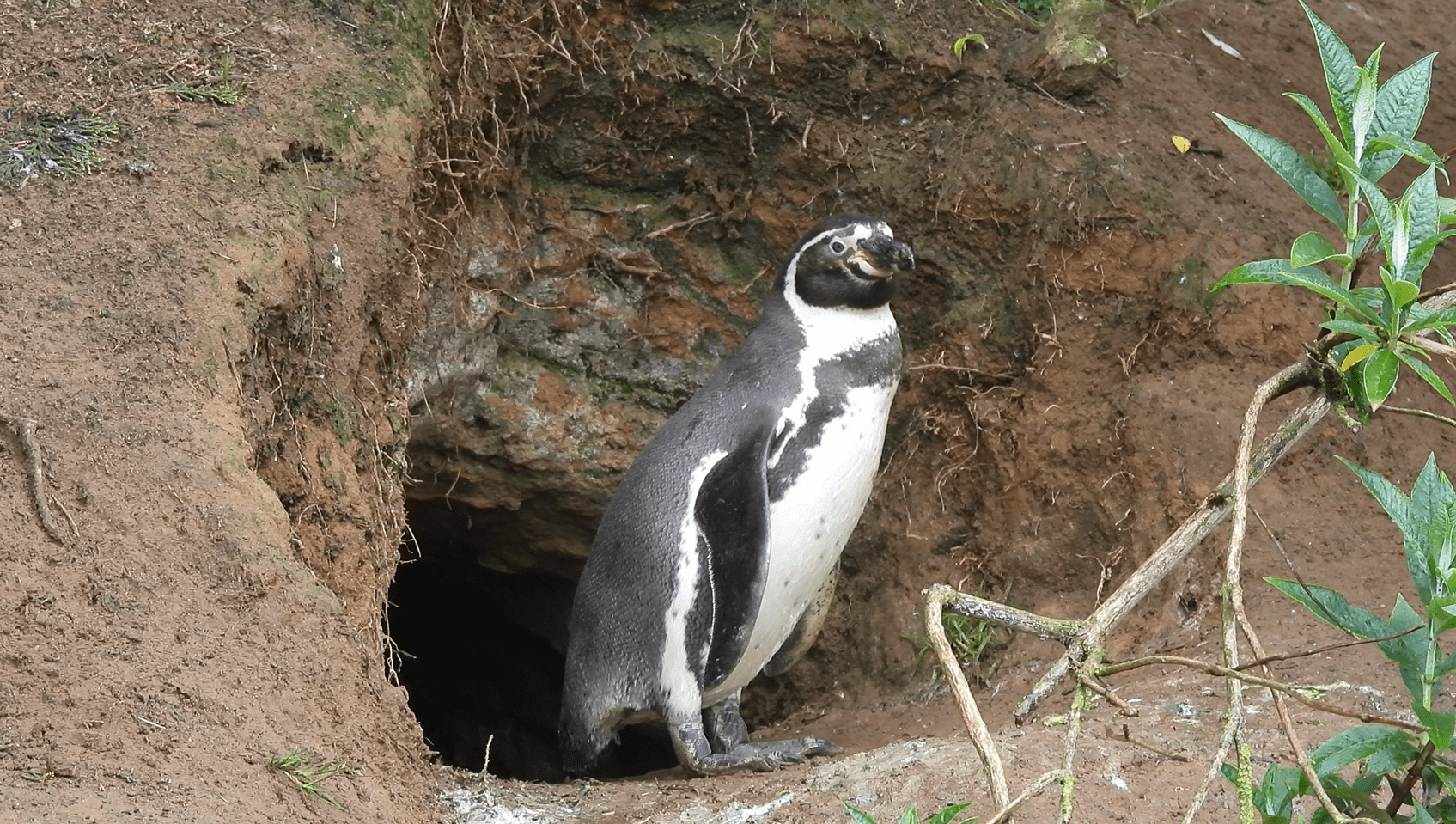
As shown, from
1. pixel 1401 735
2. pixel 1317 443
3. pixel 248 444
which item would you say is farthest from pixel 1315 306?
pixel 248 444

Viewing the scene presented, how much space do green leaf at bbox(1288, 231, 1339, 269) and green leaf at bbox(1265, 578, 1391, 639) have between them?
1.47 feet

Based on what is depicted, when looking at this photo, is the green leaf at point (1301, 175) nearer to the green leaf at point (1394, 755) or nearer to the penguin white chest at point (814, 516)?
the green leaf at point (1394, 755)

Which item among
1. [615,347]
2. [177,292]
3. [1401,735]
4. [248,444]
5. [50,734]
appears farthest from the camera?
[615,347]

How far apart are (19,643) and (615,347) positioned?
3124 millimetres

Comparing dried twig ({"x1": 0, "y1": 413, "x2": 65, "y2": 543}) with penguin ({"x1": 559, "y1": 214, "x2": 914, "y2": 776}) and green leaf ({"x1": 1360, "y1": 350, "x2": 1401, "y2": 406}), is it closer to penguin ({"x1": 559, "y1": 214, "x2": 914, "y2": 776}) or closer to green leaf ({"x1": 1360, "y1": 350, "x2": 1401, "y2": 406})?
penguin ({"x1": 559, "y1": 214, "x2": 914, "y2": 776})

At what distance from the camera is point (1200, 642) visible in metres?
3.72

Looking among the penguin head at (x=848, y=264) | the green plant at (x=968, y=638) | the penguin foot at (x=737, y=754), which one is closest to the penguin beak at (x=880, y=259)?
the penguin head at (x=848, y=264)

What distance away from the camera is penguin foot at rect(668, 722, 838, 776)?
371cm

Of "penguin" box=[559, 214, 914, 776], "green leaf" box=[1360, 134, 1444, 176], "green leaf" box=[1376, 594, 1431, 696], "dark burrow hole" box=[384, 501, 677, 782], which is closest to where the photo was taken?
"green leaf" box=[1376, 594, 1431, 696]

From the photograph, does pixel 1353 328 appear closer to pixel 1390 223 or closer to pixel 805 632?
pixel 1390 223

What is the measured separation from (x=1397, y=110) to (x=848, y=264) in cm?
222

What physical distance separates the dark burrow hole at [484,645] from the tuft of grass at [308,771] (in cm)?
326

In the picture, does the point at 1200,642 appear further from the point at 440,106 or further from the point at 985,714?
the point at 440,106

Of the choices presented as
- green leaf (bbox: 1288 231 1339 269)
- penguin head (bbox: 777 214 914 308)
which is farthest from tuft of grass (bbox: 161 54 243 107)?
green leaf (bbox: 1288 231 1339 269)
